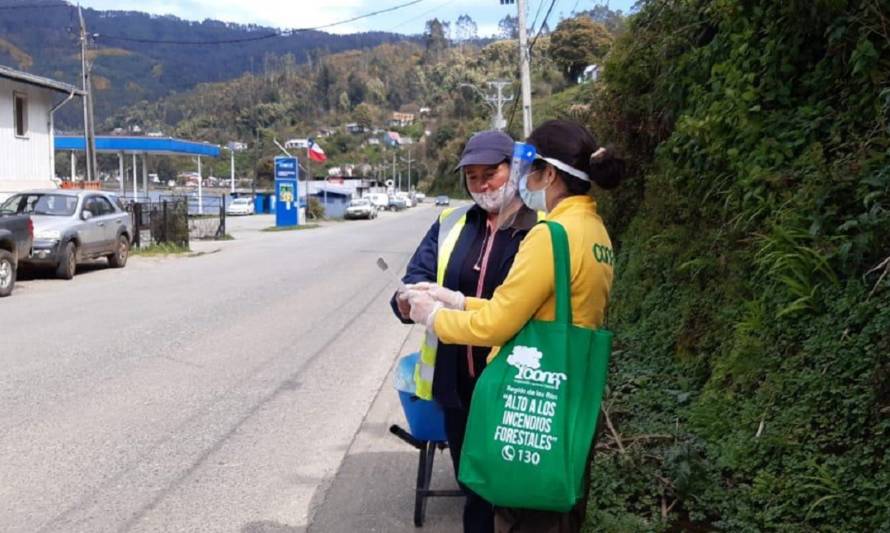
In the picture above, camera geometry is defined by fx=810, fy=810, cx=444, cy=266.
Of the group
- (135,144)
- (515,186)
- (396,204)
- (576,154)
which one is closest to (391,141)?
(396,204)

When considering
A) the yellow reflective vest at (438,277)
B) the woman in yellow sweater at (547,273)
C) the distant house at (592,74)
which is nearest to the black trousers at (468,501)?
the yellow reflective vest at (438,277)

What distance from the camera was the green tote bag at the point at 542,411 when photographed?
93.4 inches

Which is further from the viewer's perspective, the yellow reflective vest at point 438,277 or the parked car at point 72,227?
the parked car at point 72,227

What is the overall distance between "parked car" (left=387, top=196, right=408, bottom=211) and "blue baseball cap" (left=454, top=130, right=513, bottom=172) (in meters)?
76.2

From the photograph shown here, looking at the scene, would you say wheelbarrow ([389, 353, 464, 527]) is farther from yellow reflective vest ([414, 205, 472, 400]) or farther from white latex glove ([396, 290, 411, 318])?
white latex glove ([396, 290, 411, 318])

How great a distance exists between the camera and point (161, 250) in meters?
23.5

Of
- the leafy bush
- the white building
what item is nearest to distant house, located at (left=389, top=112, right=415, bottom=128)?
the white building

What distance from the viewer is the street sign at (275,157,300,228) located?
139 ft

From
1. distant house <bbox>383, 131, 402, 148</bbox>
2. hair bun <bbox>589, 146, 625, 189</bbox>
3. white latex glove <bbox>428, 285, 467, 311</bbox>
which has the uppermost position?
distant house <bbox>383, 131, 402, 148</bbox>

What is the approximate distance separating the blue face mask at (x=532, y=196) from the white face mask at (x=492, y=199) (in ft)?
0.64

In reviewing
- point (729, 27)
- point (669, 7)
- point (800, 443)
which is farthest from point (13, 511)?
point (669, 7)

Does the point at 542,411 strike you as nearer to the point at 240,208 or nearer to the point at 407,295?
the point at 407,295

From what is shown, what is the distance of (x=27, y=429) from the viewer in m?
5.80

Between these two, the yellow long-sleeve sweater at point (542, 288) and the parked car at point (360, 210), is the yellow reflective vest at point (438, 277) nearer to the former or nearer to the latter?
the yellow long-sleeve sweater at point (542, 288)
